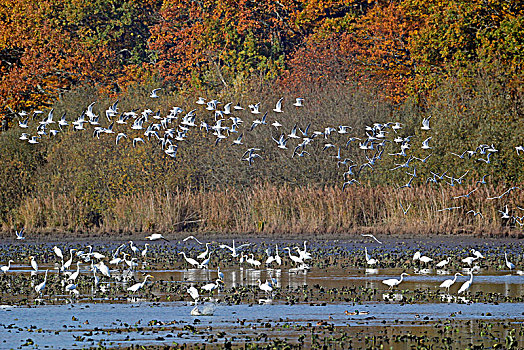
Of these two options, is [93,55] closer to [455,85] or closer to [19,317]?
[455,85]

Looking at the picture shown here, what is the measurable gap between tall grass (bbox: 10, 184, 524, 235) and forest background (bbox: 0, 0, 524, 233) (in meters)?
0.07

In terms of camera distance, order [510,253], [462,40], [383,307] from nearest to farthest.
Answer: [383,307] < [510,253] < [462,40]

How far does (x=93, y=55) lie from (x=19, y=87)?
4.11m

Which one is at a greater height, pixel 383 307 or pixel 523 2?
pixel 523 2

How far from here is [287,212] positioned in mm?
34312

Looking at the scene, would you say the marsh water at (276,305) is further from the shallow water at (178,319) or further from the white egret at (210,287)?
the white egret at (210,287)

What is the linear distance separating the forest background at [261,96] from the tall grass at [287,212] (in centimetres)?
7

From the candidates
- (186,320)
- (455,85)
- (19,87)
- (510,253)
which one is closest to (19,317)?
(186,320)

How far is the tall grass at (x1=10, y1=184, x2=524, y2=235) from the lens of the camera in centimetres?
3212

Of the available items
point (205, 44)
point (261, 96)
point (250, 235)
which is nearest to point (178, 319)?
point (250, 235)

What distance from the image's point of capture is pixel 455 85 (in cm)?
3844

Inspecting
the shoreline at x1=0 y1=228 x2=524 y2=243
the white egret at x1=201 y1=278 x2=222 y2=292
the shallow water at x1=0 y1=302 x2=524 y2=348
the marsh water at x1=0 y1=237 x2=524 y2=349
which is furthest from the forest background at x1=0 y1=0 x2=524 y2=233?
the shallow water at x1=0 y1=302 x2=524 y2=348

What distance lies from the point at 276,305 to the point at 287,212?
17.1 metres

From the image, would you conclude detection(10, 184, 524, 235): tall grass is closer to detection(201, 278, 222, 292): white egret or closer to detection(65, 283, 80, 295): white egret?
detection(201, 278, 222, 292): white egret
